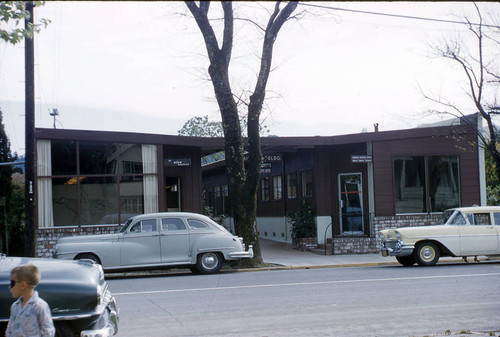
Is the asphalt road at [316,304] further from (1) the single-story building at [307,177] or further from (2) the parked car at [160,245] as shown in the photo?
(1) the single-story building at [307,177]

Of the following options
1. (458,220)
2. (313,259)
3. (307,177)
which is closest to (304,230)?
(307,177)

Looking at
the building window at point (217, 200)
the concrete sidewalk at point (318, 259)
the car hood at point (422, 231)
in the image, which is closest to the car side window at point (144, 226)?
the concrete sidewalk at point (318, 259)

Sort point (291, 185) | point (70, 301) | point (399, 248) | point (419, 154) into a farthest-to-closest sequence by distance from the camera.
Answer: point (291, 185) < point (419, 154) < point (399, 248) < point (70, 301)

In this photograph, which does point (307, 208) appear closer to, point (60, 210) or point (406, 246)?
point (406, 246)

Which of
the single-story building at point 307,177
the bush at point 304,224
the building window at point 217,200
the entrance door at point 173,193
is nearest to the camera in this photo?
the single-story building at point 307,177

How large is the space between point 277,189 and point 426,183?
8.12 m

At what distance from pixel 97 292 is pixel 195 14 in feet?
43.1

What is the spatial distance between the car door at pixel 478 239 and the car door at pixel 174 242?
7.32 meters

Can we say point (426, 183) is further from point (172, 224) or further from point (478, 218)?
point (172, 224)

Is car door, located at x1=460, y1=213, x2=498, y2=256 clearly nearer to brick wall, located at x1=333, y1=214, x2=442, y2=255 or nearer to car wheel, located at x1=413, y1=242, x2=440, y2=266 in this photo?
car wheel, located at x1=413, y1=242, x2=440, y2=266

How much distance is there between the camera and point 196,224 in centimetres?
1703

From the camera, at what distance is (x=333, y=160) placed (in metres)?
24.8

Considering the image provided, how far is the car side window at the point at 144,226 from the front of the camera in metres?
16.6

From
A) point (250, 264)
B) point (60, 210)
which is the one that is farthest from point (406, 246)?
point (60, 210)
